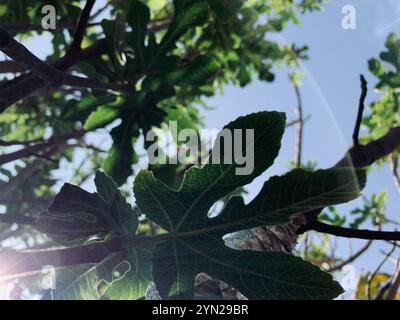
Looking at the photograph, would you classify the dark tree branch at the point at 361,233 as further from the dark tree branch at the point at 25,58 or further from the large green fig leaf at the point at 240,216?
the dark tree branch at the point at 25,58

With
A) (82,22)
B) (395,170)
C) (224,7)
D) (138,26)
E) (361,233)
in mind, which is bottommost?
(361,233)

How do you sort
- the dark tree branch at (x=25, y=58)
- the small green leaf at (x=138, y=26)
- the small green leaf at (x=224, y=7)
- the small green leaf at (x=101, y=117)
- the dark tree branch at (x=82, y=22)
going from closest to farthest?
the dark tree branch at (x=25, y=58) → the dark tree branch at (x=82, y=22) → the small green leaf at (x=138, y=26) → the small green leaf at (x=224, y=7) → the small green leaf at (x=101, y=117)

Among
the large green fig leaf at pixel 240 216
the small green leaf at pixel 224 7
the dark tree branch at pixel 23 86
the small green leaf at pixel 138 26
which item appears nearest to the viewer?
the large green fig leaf at pixel 240 216

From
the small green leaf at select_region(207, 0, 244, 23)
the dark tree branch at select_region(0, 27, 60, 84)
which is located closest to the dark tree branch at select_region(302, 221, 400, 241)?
the dark tree branch at select_region(0, 27, 60, 84)

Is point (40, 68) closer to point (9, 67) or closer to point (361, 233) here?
point (9, 67)

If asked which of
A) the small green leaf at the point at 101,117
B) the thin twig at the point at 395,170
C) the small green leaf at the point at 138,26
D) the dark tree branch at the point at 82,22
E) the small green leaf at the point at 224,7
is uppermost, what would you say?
the small green leaf at the point at 224,7

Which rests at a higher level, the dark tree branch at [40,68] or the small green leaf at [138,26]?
the small green leaf at [138,26]

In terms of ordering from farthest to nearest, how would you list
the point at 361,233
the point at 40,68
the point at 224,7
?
1. the point at 224,7
2. the point at 40,68
3. the point at 361,233

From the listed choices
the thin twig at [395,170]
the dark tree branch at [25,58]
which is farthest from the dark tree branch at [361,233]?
the thin twig at [395,170]

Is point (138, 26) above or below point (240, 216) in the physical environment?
above

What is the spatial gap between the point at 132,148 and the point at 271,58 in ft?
5.84

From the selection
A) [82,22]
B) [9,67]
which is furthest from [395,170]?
[9,67]

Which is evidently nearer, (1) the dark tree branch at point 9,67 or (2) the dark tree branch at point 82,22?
(2) the dark tree branch at point 82,22

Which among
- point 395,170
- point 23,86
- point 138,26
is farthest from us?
point 395,170
